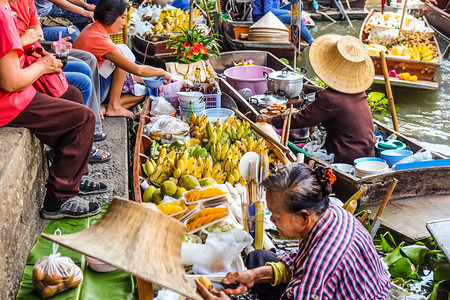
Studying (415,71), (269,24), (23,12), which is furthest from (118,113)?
(415,71)

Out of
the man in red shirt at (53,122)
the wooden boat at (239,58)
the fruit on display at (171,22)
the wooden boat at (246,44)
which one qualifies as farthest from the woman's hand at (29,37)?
the wooden boat at (246,44)

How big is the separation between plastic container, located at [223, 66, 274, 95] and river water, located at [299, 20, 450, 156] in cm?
215

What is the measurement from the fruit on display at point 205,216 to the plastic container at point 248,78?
3.26 metres

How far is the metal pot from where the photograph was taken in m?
5.52

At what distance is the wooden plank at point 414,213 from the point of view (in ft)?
13.0

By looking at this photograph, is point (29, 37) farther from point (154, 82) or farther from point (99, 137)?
point (154, 82)

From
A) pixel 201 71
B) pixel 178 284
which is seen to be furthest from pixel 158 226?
pixel 201 71

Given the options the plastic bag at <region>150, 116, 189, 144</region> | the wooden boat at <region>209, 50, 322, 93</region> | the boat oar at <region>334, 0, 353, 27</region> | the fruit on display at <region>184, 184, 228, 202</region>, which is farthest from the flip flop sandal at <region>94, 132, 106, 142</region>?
the boat oar at <region>334, 0, 353, 27</region>

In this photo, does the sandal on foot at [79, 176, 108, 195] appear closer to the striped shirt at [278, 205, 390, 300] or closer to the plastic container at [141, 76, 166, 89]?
the striped shirt at [278, 205, 390, 300]

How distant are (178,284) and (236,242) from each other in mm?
1610

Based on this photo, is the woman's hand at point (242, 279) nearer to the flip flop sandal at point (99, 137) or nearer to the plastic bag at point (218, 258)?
the plastic bag at point (218, 258)

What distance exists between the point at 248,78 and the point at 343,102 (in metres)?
2.57

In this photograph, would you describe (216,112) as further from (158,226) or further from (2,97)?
(158,226)

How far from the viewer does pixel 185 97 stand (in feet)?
15.7
